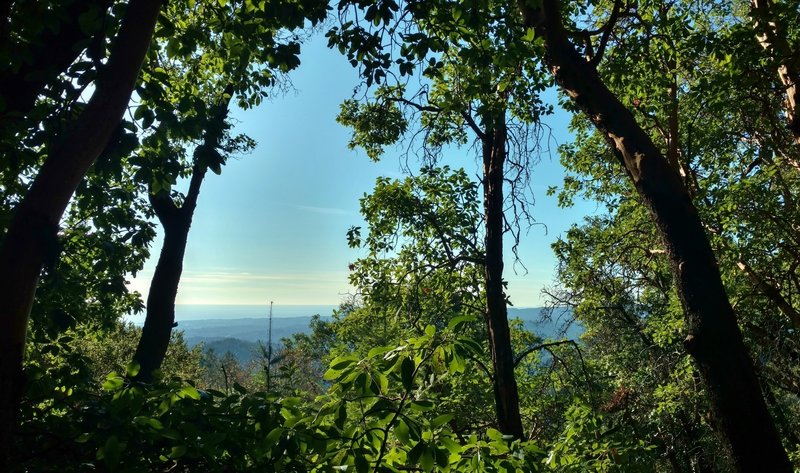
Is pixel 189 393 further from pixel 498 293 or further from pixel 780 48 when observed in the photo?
pixel 780 48

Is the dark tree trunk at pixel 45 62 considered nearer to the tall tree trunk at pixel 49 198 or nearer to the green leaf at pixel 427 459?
the tall tree trunk at pixel 49 198

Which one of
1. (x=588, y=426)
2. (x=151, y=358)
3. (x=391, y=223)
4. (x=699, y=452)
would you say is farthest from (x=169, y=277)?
(x=699, y=452)

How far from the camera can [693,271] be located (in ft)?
9.62

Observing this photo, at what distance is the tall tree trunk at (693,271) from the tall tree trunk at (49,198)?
269 centimetres

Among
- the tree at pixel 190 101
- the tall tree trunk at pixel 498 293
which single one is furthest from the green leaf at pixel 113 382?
the tall tree trunk at pixel 498 293

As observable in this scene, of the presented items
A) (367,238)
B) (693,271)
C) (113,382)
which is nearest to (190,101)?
(113,382)

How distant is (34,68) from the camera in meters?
2.52

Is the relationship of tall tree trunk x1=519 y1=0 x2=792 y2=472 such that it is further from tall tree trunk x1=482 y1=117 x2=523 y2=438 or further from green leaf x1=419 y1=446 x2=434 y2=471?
tall tree trunk x1=482 y1=117 x2=523 y2=438

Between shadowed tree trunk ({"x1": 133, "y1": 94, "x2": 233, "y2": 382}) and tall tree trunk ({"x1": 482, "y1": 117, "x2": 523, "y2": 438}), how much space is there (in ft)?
12.3

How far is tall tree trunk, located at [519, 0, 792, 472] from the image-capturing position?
2.62 m

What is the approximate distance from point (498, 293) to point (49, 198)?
5605 millimetres

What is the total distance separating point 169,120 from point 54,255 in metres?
1.20

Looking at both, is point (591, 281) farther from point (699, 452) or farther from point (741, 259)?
point (699, 452)

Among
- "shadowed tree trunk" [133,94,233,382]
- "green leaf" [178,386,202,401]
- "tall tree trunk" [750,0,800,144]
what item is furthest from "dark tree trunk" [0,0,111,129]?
"tall tree trunk" [750,0,800,144]
